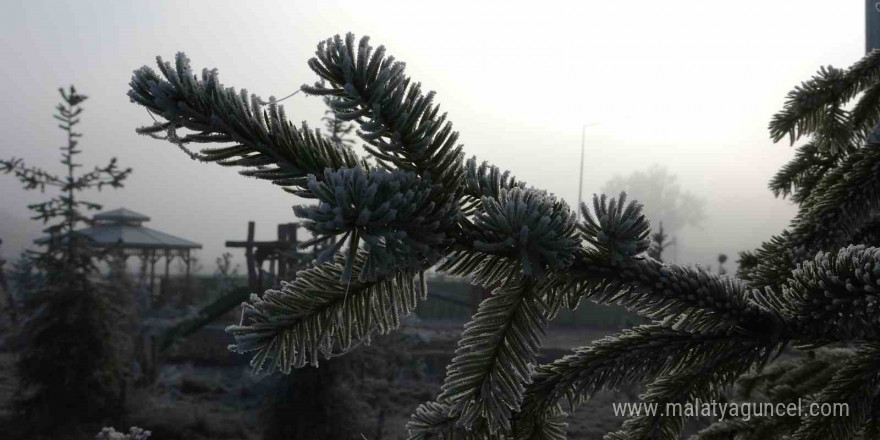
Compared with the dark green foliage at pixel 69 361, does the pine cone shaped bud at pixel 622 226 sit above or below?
above

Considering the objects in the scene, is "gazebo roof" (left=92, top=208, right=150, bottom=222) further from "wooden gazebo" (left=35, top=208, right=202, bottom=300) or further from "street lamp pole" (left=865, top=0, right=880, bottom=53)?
"street lamp pole" (left=865, top=0, right=880, bottom=53)

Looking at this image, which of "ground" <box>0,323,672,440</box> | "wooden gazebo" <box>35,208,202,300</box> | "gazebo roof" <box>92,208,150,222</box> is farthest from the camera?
"gazebo roof" <box>92,208,150,222</box>

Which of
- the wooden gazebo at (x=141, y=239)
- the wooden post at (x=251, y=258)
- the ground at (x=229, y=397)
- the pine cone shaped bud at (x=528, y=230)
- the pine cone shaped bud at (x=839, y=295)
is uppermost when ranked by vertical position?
the wooden gazebo at (x=141, y=239)

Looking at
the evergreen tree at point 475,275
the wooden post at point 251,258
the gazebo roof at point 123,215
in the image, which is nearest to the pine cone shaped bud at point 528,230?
the evergreen tree at point 475,275

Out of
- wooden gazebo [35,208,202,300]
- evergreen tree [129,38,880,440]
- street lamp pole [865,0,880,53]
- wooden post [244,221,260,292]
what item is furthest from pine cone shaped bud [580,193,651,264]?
wooden gazebo [35,208,202,300]

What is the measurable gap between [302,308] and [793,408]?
5.92 ft

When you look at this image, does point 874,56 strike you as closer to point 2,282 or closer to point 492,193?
point 492,193

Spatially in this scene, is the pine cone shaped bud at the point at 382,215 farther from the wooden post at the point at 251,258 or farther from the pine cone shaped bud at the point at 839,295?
the wooden post at the point at 251,258

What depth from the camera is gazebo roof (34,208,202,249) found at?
3203cm

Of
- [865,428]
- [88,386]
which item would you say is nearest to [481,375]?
[865,428]

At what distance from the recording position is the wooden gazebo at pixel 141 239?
31.8 metres

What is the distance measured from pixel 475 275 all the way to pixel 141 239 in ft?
115

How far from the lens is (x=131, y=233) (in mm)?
33844

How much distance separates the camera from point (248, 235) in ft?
55.6
